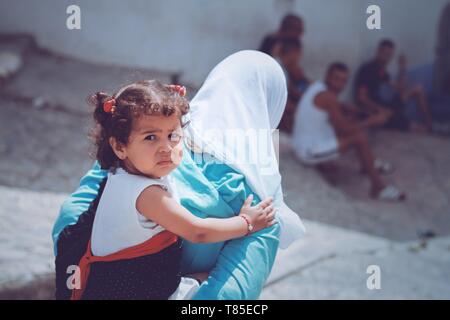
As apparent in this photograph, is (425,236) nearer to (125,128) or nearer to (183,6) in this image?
(183,6)

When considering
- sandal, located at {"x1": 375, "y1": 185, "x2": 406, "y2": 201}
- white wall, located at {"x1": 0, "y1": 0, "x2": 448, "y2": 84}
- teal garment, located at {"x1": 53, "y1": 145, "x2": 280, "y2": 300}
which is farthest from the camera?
white wall, located at {"x1": 0, "y1": 0, "x2": 448, "y2": 84}

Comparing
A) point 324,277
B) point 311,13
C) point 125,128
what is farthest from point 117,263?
point 311,13

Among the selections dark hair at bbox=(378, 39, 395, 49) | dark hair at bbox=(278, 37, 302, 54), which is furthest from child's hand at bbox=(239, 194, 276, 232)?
dark hair at bbox=(378, 39, 395, 49)

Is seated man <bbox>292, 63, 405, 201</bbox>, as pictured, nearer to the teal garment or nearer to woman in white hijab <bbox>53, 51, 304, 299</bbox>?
woman in white hijab <bbox>53, 51, 304, 299</bbox>

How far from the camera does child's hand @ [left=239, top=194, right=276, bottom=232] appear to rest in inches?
90.9

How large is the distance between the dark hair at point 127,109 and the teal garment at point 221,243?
0.27 meters

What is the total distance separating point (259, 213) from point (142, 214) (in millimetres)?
411

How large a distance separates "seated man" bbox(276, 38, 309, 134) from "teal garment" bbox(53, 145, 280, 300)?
14.6 ft

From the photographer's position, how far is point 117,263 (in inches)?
87.4

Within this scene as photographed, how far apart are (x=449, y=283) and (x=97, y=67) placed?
13.5 feet

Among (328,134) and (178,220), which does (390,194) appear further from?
(178,220)

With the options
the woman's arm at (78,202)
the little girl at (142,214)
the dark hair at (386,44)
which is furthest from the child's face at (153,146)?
the dark hair at (386,44)

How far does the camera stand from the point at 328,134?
22.2 feet
